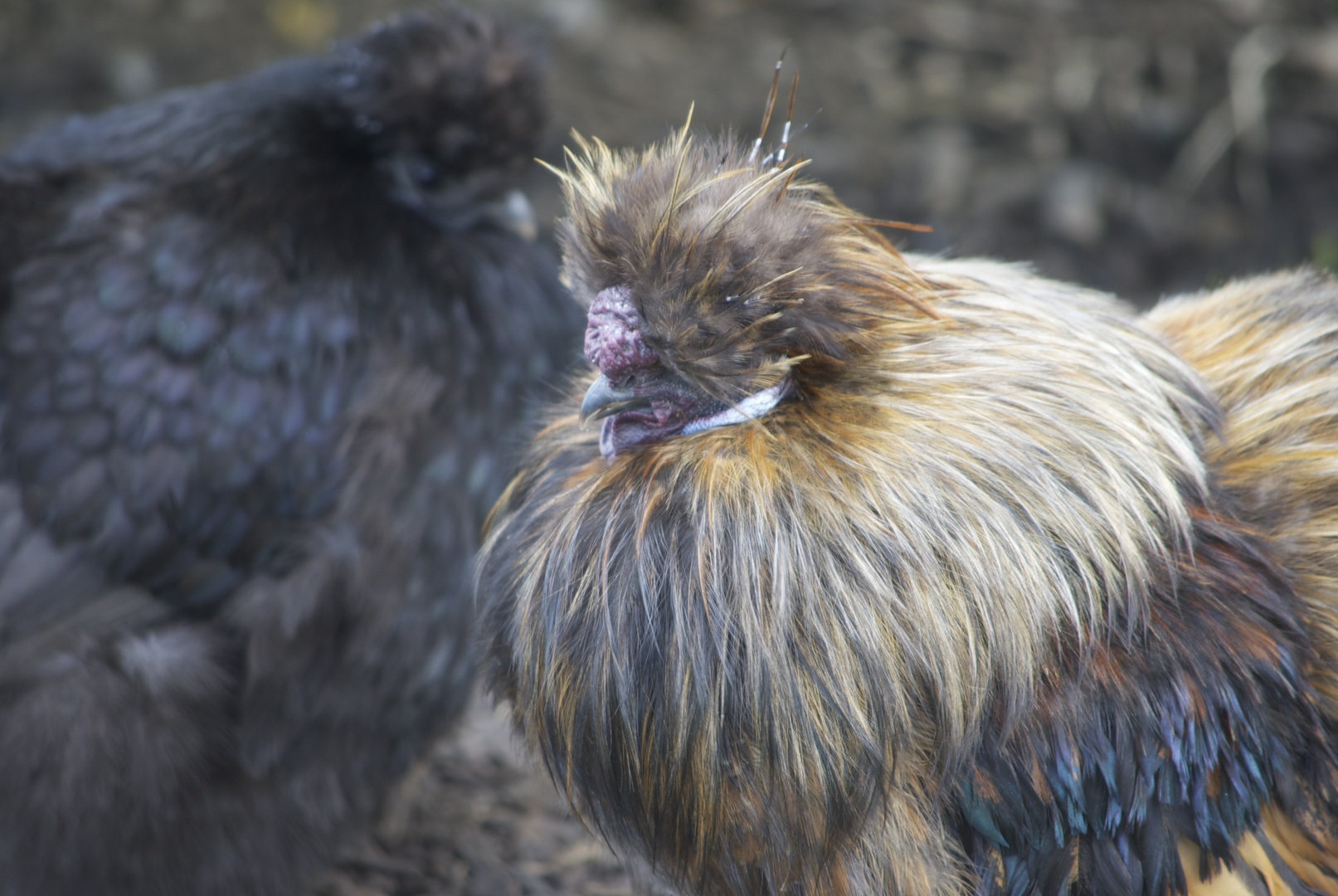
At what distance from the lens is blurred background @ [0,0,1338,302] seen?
233 inches

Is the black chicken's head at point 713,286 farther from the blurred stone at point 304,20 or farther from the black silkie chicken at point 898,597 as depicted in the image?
the blurred stone at point 304,20

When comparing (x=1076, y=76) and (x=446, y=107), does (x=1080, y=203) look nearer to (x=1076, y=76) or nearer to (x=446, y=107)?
(x=1076, y=76)

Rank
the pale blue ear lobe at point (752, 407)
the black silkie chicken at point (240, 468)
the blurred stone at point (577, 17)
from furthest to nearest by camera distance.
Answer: the blurred stone at point (577, 17) → the black silkie chicken at point (240, 468) → the pale blue ear lobe at point (752, 407)

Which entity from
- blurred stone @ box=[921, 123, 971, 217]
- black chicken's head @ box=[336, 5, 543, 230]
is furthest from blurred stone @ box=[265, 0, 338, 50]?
blurred stone @ box=[921, 123, 971, 217]

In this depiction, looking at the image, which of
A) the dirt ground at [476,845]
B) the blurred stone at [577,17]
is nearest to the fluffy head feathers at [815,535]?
the dirt ground at [476,845]

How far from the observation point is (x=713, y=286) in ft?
6.16

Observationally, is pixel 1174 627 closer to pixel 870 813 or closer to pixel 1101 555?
pixel 1101 555

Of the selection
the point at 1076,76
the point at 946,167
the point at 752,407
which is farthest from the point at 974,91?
the point at 752,407

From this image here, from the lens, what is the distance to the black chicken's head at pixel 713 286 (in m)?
1.88

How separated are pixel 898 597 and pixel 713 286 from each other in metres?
0.61

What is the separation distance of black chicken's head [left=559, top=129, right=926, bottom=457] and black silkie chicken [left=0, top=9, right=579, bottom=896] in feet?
4.62

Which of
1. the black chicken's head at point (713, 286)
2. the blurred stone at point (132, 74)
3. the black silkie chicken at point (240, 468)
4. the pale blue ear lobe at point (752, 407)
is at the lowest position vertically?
the black silkie chicken at point (240, 468)

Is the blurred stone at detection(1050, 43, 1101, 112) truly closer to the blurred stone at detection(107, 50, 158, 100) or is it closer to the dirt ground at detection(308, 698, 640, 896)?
the dirt ground at detection(308, 698, 640, 896)

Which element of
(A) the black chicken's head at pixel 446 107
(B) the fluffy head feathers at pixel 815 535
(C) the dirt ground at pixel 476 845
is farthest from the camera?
(A) the black chicken's head at pixel 446 107
